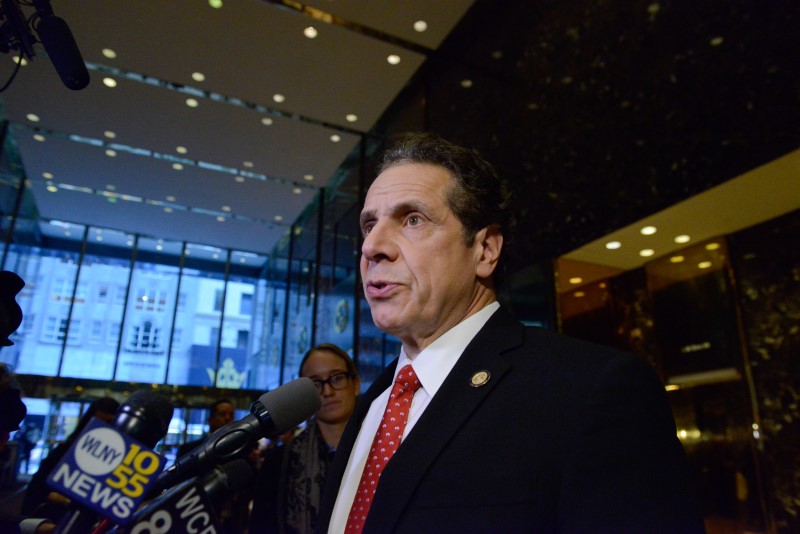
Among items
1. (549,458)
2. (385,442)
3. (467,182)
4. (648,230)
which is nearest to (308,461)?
(385,442)

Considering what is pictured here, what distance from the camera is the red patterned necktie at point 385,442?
922 mm

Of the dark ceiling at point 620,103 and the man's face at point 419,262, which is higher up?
the dark ceiling at point 620,103

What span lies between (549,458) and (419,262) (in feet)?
1.41

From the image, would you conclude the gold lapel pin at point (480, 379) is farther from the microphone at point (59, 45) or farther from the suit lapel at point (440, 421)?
the microphone at point (59, 45)

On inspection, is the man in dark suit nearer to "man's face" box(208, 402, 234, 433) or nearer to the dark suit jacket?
the dark suit jacket

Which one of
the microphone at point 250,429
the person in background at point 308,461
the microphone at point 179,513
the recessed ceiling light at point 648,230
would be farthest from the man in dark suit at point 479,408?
the recessed ceiling light at point 648,230

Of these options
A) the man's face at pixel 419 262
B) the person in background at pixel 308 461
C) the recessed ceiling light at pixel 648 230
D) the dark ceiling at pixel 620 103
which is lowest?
the person in background at pixel 308 461

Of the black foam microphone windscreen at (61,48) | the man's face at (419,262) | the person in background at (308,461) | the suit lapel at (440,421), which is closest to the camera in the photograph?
the suit lapel at (440,421)

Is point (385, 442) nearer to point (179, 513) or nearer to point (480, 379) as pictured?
point (480, 379)

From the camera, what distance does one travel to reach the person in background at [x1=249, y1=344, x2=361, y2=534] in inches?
85.3

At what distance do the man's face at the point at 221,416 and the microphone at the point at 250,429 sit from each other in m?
4.14

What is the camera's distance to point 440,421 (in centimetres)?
88

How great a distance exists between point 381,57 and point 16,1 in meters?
4.35

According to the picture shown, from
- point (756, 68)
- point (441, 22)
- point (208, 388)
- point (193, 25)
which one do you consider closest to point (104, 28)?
point (193, 25)
